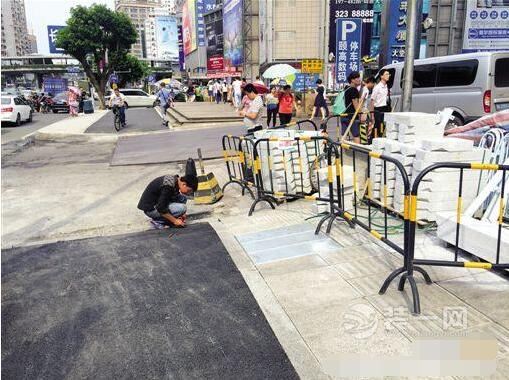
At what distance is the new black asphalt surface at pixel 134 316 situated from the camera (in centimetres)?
308

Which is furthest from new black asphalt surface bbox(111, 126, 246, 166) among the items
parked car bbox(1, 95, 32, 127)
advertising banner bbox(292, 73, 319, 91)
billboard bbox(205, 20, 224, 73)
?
billboard bbox(205, 20, 224, 73)

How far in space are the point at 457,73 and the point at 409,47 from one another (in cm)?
232

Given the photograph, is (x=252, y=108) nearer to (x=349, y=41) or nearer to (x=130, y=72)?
(x=349, y=41)

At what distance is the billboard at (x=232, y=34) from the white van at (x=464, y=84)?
3416 centimetres

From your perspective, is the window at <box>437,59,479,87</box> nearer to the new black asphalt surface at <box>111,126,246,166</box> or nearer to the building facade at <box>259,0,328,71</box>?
the new black asphalt surface at <box>111,126,246,166</box>

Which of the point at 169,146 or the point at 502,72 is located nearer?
the point at 502,72

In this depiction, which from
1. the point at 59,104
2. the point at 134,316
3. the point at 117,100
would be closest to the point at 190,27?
the point at 59,104

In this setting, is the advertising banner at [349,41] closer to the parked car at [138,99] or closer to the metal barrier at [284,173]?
the parked car at [138,99]

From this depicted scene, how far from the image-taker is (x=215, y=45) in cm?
5838

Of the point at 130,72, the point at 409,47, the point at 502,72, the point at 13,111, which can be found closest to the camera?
the point at 409,47

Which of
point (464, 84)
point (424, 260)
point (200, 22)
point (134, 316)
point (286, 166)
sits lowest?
point (134, 316)

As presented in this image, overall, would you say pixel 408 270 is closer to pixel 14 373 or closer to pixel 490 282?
pixel 490 282

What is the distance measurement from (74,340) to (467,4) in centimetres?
3096

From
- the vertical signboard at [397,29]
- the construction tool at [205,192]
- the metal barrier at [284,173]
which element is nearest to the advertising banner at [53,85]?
the vertical signboard at [397,29]
